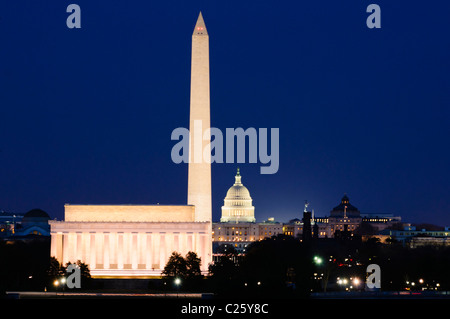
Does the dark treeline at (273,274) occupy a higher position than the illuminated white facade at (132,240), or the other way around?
the illuminated white facade at (132,240)

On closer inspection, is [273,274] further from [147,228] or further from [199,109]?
[199,109]

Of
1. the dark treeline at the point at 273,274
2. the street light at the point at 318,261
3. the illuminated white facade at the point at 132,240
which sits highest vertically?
the illuminated white facade at the point at 132,240

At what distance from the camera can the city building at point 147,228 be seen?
154 m

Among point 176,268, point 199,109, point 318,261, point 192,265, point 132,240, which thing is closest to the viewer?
point 176,268

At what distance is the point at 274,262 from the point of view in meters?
129

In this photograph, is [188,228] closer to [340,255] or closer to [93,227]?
[93,227]

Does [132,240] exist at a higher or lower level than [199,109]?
lower

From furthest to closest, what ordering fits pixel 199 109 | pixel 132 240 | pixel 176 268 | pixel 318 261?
pixel 199 109, pixel 132 240, pixel 318 261, pixel 176 268

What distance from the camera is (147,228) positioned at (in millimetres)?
155375

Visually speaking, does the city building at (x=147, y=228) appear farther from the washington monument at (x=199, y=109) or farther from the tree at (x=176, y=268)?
the tree at (x=176, y=268)

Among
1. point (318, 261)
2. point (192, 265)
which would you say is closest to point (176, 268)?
point (192, 265)

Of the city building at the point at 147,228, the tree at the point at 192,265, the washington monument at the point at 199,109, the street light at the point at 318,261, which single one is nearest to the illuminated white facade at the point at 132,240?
the city building at the point at 147,228
